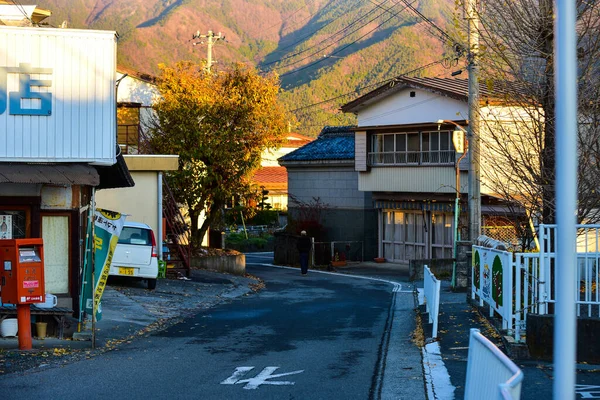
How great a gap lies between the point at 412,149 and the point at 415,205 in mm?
2495

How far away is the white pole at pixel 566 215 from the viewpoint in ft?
14.1

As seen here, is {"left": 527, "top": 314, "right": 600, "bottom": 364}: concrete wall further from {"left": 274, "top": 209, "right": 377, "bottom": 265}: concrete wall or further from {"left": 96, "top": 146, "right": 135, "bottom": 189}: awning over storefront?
{"left": 274, "top": 209, "right": 377, "bottom": 265}: concrete wall

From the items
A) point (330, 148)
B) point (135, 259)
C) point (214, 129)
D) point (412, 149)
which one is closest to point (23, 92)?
point (135, 259)

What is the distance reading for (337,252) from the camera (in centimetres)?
3962

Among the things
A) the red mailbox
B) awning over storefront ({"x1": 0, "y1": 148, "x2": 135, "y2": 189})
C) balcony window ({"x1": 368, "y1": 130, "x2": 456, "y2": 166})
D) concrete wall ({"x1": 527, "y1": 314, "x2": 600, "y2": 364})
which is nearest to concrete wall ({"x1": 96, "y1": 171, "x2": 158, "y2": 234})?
awning over storefront ({"x1": 0, "y1": 148, "x2": 135, "y2": 189})

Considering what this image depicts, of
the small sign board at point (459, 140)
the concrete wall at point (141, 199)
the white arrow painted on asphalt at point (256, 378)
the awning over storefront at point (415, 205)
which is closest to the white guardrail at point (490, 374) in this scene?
the white arrow painted on asphalt at point (256, 378)

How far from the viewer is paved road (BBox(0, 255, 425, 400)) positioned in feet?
31.9

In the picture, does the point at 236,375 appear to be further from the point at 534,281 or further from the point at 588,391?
the point at 588,391

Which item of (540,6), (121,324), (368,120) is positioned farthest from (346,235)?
(540,6)

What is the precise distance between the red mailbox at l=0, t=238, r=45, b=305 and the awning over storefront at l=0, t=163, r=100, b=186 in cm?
127

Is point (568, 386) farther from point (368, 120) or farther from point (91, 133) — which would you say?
point (368, 120)

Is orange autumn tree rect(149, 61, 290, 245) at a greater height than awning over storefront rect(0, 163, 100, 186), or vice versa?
orange autumn tree rect(149, 61, 290, 245)

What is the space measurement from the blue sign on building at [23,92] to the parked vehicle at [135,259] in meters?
7.67

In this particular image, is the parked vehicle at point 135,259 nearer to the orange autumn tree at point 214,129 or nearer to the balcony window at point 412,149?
the orange autumn tree at point 214,129
